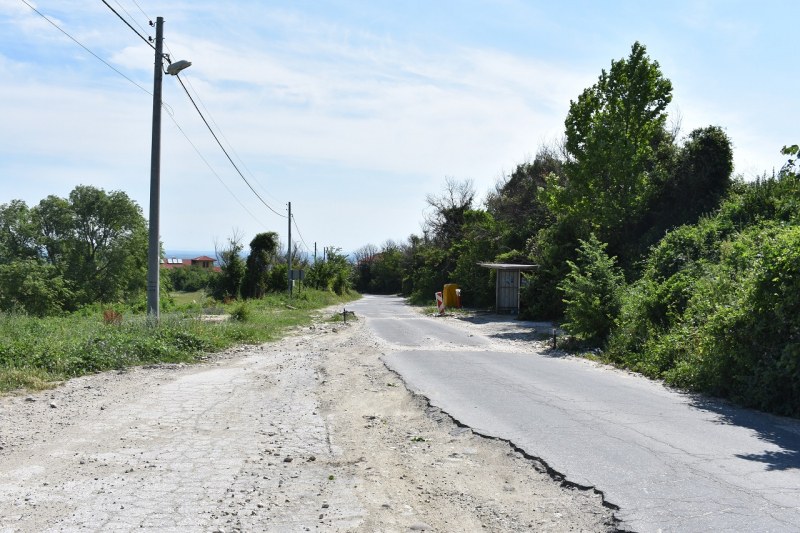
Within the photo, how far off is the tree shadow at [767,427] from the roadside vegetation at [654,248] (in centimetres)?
33

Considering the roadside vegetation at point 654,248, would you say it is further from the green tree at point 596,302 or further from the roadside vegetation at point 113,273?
the roadside vegetation at point 113,273

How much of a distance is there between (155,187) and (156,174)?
1.11 ft

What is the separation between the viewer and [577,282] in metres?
17.5

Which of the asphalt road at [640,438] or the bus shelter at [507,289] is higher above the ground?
the bus shelter at [507,289]

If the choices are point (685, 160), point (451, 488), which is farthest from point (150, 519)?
point (685, 160)

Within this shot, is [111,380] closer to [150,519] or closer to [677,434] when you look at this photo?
[150,519]

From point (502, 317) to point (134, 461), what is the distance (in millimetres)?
26117

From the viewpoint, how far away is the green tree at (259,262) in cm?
4966

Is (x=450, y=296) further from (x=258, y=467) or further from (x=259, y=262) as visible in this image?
(x=258, y=467)

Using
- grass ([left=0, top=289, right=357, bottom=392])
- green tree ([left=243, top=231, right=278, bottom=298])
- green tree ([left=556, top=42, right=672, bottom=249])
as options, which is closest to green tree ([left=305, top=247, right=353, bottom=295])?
green tree ([left=243, top=231, right=278, bottom=298])

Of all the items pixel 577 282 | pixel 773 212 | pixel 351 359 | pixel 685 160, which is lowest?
pixel 351 359

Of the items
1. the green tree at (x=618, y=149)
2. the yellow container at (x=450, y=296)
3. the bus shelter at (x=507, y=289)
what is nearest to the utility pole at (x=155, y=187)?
the green tree at (x=618, y=149)

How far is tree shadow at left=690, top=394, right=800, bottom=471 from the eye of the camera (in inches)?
257

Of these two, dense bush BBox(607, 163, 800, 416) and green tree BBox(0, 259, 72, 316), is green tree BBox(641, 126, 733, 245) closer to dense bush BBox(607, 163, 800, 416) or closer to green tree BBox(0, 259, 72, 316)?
dense bush BBox(607, 163, 800, 416)
